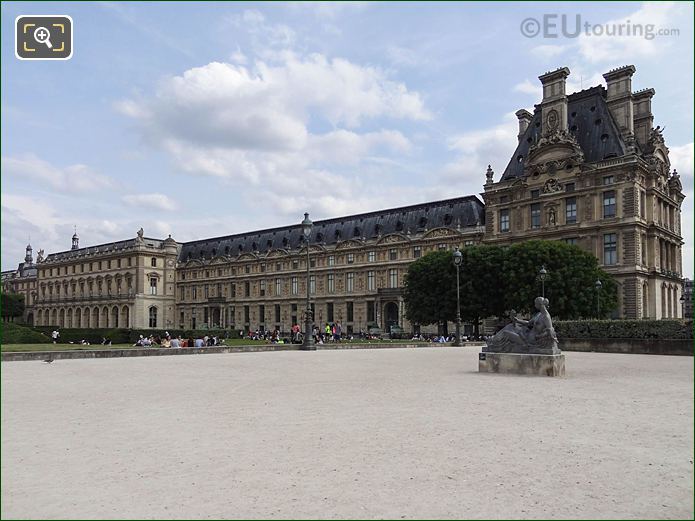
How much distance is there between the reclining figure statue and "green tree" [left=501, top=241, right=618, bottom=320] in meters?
34.6

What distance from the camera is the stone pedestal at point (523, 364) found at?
16094 mm

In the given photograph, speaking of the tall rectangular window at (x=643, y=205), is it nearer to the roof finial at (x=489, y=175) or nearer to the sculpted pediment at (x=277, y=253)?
the roof finial at (x=489, y=175)

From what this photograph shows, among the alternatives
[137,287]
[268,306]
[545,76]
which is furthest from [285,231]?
[545,76]

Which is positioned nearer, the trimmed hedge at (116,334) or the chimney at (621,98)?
the trimmed hedge at (116,334)

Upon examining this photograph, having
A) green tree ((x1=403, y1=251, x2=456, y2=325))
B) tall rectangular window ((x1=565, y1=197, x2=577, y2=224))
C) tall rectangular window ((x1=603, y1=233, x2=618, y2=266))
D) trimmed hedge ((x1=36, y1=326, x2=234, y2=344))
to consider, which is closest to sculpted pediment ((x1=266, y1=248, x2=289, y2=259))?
trimmed hedge ((x1=36, y1=326, x2=234, y2=344))

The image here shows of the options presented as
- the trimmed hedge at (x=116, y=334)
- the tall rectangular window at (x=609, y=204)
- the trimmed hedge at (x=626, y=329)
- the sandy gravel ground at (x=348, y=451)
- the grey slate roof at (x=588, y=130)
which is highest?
the grey slate roof at (x=588, y=130)

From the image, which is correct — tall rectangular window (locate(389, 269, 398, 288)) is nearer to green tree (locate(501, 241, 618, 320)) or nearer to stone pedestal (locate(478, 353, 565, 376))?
green tree (locate(501, 241, 618, 320))

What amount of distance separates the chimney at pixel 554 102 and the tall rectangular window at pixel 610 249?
14260 millimetres

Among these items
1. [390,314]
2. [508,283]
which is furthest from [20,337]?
[390,314]

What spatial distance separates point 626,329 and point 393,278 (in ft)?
169

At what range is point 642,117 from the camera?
219 ft

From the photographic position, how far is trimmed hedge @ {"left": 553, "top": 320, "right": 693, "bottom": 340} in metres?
29.6

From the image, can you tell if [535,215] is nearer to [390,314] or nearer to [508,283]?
[508,283]

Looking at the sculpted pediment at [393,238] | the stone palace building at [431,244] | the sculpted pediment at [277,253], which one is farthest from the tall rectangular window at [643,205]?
the sculpted pediment at [277,253]
